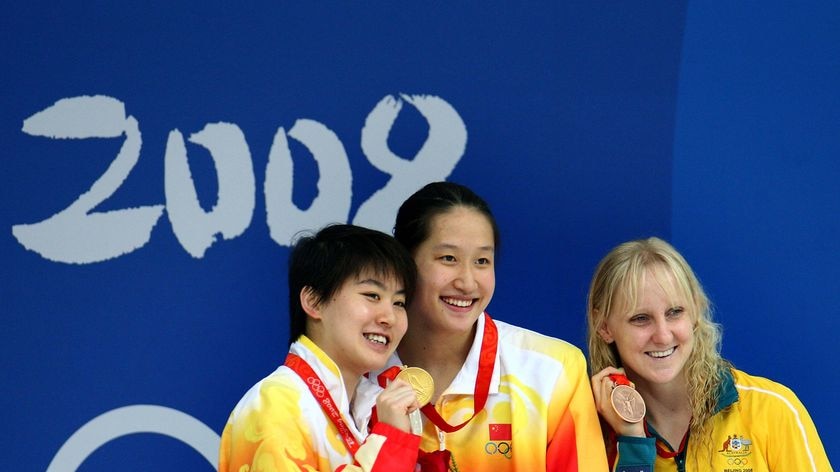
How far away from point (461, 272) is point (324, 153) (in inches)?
31.4

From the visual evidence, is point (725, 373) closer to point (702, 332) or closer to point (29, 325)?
point (702, 332)

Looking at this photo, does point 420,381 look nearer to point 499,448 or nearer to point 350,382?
point 350,382

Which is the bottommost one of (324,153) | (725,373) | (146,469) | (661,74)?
(146,469)

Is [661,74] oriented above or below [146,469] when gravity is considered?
above

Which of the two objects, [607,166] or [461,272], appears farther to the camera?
[607,166]

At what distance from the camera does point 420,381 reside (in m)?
2.87

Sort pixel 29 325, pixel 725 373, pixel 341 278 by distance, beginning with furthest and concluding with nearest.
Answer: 1. pixel 29 325
2. pixel 725 373
3. pixel 341 278

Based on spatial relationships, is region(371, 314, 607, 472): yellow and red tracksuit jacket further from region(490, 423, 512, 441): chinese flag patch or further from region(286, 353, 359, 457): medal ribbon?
region(286, 353, 359, 457): medal ribbon

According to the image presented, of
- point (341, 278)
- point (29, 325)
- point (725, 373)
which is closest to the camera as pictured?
point (341, 278)

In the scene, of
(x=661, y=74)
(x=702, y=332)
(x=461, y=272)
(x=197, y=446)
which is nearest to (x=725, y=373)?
(x=702, y=332)

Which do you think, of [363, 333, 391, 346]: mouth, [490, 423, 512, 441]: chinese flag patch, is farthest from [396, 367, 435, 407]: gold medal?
[490, 423, 512, 441]: chinese flag patch

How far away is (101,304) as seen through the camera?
3.47 m

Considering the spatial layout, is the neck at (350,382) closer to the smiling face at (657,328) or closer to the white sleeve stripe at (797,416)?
the smiling face at (657,328)

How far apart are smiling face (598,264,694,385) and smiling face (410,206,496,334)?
415 millimetres
